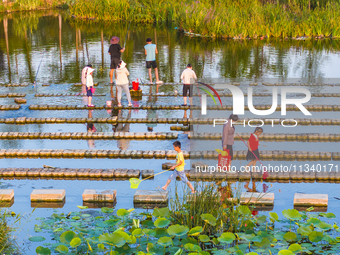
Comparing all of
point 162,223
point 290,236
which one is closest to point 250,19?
point 290,236

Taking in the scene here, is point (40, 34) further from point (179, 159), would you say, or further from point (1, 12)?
point (179, 159)

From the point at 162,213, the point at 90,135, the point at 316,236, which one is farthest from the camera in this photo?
the point at 90,135

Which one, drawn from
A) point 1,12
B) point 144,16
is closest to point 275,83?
point 144,16

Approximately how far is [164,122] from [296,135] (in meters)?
3.51

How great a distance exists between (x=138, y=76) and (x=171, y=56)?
14.8 ft

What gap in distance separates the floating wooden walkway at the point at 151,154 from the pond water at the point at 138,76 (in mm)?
193

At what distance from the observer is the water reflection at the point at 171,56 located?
1952 cm

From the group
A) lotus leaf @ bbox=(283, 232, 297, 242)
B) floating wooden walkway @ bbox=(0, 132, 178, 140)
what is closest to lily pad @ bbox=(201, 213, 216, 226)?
lotus leaf @ bbox=(283, 232, 297, 242)

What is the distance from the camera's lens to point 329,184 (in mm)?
9641

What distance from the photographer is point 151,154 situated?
1116 cm

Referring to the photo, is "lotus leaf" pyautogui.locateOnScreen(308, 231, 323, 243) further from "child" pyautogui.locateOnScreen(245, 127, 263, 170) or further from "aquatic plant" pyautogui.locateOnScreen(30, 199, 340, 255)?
"child" pyautogui.locateOnScreen(245, 127, 263, 170)

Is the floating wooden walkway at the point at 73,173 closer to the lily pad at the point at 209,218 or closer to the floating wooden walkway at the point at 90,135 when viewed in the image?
the floating wooden walkway at the point at 90,135

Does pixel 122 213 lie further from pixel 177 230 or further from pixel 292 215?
pixel 292 215

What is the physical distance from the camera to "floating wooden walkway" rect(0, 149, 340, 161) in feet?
36.0
